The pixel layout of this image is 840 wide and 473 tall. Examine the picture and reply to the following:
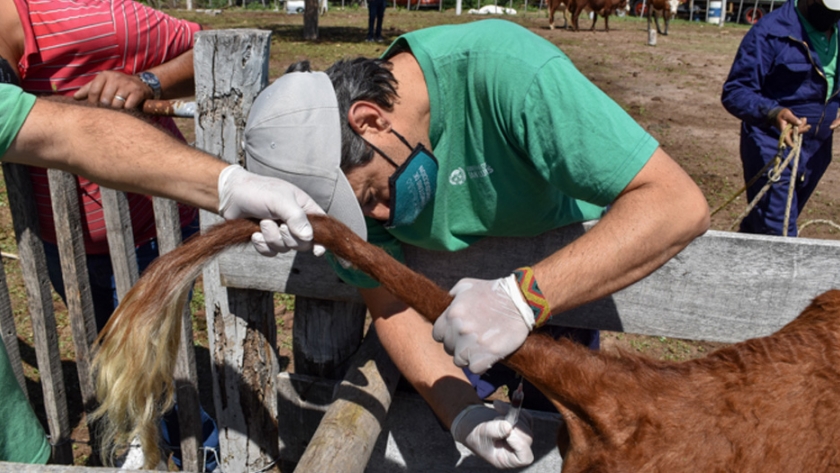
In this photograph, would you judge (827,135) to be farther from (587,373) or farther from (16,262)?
(16,262)

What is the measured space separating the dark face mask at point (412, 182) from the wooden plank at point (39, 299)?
1.65m

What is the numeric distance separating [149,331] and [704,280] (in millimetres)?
1850

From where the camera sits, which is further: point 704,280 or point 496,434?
point 704,280

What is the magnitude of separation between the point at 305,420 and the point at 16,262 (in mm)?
3962

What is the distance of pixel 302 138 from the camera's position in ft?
6.50

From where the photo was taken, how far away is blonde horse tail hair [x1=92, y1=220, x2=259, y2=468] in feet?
5.91

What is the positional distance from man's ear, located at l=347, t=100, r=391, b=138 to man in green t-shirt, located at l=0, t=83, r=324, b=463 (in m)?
0.29

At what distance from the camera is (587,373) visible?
167 cm

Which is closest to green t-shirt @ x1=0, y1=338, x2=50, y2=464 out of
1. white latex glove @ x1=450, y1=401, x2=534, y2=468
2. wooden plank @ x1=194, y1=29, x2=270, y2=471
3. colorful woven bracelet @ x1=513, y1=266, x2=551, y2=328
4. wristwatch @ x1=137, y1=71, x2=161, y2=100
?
wooden plank @ x1=194, y1=29, x2=270, y2=471

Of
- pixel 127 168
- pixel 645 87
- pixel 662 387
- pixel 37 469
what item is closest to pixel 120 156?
pixel 127 168

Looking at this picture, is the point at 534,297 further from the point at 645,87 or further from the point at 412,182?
the point at 645,87

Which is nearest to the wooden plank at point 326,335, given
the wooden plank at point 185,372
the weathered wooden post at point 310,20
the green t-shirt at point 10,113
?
the wooden plank at point 185,372

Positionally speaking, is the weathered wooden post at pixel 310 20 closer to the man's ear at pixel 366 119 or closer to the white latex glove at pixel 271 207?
the man's ear at pixel 366 119

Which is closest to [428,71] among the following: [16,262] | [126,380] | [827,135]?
[126,380]
